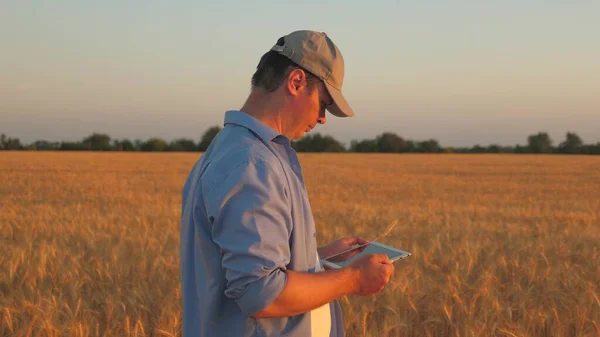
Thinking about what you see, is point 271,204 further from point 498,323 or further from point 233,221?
point 498,323

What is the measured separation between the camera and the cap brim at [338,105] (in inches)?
56.5

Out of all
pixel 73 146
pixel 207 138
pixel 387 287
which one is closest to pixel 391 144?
pixel 207 138

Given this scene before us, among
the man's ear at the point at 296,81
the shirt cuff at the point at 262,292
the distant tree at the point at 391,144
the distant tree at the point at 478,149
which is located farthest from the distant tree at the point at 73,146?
the shirt cuff at the point at 262,292

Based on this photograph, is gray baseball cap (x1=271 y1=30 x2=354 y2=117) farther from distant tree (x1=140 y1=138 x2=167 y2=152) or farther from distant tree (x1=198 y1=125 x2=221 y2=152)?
distant tree (x1=140 y1=138 x2=167 y2=152)

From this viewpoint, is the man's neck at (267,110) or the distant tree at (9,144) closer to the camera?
the man's neck at (267,110)

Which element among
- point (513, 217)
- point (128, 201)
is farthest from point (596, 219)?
point (128, 201)

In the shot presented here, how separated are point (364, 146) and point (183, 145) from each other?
840 inches

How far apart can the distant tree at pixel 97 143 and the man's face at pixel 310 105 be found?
6630 cm

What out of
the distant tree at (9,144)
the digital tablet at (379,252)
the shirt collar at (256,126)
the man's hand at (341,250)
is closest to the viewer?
the shirt collar at (256,126)

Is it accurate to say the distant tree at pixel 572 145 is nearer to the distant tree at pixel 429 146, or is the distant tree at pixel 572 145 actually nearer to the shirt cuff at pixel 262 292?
the distant tree at pixel 429 146

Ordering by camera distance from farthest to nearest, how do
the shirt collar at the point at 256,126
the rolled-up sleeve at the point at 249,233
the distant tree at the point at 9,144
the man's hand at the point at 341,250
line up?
the distant tree at the point at 9,144, the man's hand at the point at 341,250, the shirt collar at the point at 256,126, the rolled-up sleeve at the point at 249,233

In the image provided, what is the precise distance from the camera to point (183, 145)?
65.8m

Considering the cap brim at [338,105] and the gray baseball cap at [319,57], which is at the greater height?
the gray baseball cap at [319,57]

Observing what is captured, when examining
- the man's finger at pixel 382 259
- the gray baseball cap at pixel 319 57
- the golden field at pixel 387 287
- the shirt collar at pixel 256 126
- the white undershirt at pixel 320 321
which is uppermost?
the gray baseball cap at pixel 319 57
